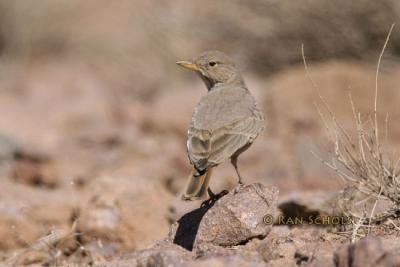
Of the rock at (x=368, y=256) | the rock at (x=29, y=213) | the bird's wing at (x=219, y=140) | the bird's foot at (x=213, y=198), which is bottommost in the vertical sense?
the rock at (x=29, y=213)

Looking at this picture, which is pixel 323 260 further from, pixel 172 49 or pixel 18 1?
pixel 18 1

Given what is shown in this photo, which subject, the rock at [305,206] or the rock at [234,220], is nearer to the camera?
the rock at [234,220]

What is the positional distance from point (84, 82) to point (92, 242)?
26.9 ft

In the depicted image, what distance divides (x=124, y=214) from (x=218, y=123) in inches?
49.5

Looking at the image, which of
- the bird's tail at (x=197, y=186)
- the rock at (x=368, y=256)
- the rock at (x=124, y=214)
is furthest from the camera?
the rock at (x=124, y=214)

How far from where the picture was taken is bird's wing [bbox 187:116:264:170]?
5379 mm

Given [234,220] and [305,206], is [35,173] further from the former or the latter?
[234,220]

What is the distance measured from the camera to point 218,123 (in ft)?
19.0

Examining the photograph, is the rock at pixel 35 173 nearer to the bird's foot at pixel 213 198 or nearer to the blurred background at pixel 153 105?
the blurred background at pixel 153 105

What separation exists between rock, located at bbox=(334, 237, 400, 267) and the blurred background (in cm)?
231

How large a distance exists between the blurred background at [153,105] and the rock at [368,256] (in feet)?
7.59

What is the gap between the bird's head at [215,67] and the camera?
6.81 m

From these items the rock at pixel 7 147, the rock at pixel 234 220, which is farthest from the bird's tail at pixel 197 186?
the rock at pixel 7 147

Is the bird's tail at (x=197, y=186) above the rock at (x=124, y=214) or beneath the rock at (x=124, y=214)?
above
